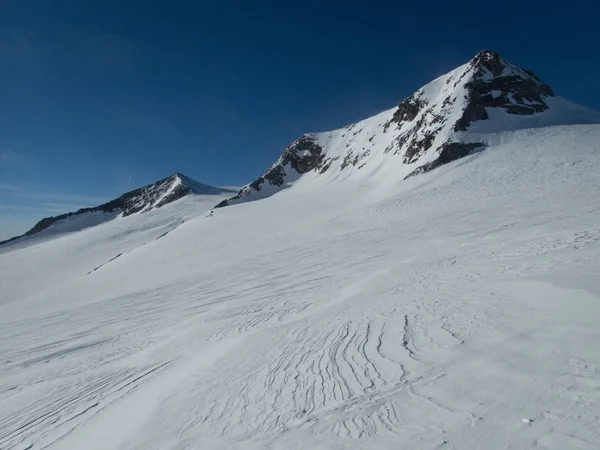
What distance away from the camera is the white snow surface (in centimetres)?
346

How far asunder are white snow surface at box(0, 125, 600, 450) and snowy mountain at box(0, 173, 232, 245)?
Answer: 88.1 m

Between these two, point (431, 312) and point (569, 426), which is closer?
point (569, 426)

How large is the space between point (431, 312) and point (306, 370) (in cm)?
266

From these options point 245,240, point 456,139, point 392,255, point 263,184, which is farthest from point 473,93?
point 263,184

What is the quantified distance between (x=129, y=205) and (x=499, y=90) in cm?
10920

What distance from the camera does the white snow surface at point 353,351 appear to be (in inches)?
136

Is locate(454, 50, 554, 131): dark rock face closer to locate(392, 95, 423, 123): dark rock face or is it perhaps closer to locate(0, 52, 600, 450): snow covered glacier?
locate(392, 95, 423, 123): dark rock face

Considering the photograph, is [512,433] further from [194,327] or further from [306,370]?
[194,327]

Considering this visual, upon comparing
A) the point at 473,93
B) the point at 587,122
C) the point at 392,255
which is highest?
the point at 473,93

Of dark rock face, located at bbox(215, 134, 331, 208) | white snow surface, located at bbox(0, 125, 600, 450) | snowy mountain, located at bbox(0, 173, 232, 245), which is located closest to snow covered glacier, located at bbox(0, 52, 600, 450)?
white snow surface, located at bbox(0, 125, 600, 450)

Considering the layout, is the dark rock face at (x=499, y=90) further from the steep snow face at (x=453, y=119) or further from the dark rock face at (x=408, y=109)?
the dark rock face at (x=408, y=109)

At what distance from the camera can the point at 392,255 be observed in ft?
42.2

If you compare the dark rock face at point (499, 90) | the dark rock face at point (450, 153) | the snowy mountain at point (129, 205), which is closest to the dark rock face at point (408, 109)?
the dark rock face at point (499, 90)

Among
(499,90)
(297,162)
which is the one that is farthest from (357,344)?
(297,162)
